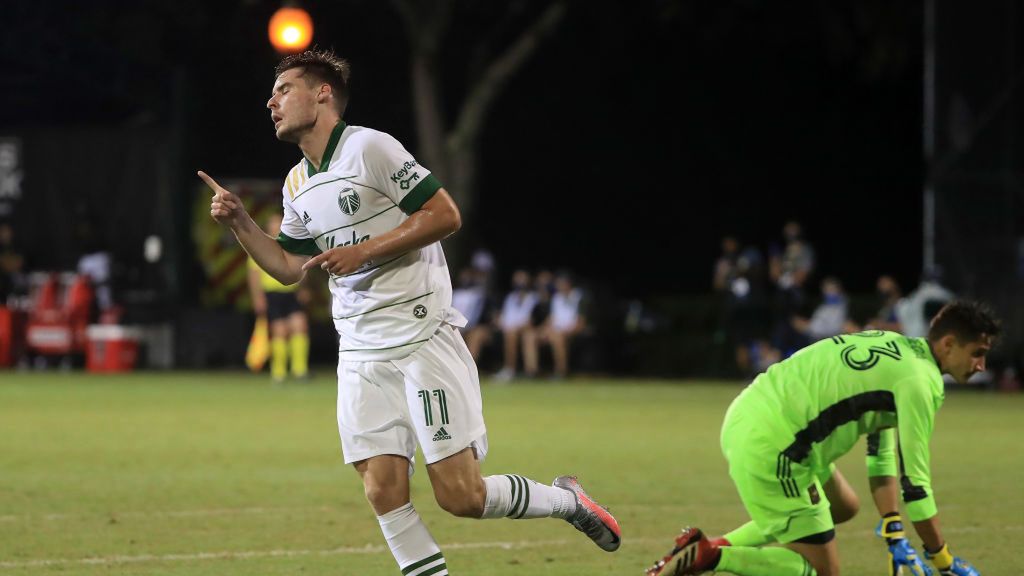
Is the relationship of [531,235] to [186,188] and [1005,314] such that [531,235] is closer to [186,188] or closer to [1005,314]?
[186,188]

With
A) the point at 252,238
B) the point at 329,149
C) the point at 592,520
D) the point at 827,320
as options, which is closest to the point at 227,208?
the point at 252,238

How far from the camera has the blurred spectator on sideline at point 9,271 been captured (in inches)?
1083

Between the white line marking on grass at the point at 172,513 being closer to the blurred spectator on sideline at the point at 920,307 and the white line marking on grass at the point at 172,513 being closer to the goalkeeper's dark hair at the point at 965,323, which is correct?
the goalkeeper's dark hair at the point at 965,323

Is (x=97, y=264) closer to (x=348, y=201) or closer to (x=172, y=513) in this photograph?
(x=172, y=513)

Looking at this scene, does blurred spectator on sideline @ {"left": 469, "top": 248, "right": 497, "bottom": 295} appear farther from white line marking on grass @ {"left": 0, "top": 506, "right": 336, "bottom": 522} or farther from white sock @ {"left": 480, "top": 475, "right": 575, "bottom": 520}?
white sock @ {"left": 480, "top": 475, "right": 575, "bottom": 520}

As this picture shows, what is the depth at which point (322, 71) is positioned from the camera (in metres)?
7.05

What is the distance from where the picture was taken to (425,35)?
28469 millimetres

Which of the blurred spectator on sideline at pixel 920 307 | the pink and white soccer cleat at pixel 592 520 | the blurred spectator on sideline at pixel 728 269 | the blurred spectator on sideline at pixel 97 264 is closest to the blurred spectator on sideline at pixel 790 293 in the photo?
the blurred spectator on sideline at pixel 728 269

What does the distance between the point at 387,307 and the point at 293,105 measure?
0.92 m

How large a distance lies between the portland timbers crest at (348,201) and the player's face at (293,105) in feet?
1.06

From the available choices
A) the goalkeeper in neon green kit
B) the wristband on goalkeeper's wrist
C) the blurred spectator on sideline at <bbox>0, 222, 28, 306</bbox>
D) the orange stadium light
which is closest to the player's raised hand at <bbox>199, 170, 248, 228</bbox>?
the goalkeeper in neon green kit

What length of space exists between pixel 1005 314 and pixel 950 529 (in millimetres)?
14468

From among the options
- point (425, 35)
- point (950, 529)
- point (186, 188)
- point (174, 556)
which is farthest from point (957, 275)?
point (174, 556)

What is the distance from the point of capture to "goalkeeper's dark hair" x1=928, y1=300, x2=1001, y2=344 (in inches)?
259
